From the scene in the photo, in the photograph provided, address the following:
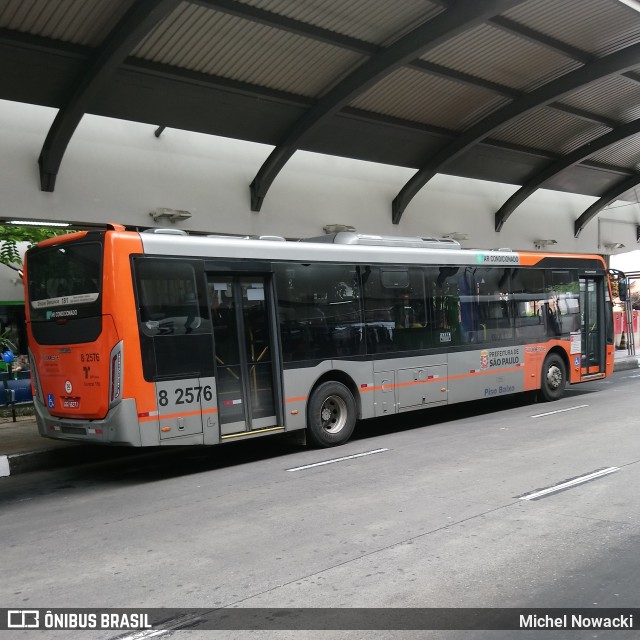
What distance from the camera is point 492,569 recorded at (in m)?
5.36

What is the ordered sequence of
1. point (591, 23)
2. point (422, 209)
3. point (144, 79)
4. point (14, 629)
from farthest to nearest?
point (422, 209), point (591, 23), point (144, 79), point (14, 629)

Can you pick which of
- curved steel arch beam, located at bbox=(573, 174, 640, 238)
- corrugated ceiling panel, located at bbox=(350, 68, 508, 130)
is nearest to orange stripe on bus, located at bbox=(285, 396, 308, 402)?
corrugated ceiling panel, located at bbox=(350, 68, 508, 130)

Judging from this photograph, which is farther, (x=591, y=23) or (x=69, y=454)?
(x=591, y=23)

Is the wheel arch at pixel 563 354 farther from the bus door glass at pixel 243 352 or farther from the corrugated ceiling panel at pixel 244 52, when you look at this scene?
the bus door glass at pixel 243 352

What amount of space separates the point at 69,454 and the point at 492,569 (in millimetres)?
8062

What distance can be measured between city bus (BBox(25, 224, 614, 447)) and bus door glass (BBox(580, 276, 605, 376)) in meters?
2.39

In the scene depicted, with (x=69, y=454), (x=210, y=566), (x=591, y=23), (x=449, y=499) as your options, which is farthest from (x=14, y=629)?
(x=591, y=23)

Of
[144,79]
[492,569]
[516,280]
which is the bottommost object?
[492,569]

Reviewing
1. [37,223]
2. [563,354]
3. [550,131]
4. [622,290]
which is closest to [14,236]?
[37,223]

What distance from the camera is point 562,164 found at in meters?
22.0

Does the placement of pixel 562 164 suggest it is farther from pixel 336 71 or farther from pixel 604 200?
pixel 336 71

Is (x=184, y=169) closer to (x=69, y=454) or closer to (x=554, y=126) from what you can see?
(x=69, y=454)

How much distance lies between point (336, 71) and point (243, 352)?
719 centimetres

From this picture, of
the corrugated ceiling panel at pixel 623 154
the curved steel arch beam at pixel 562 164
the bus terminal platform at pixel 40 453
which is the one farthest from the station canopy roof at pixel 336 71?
the bus terminal platform at pixel 40 453
